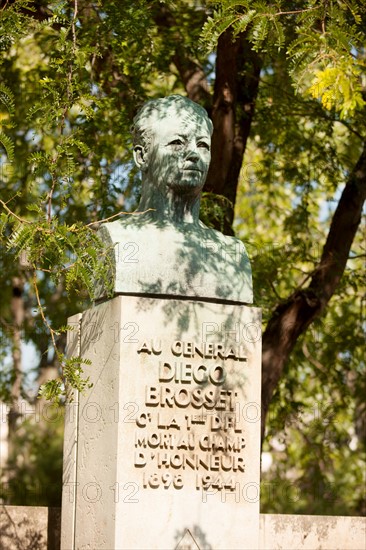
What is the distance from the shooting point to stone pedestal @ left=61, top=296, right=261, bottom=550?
25.5 ft

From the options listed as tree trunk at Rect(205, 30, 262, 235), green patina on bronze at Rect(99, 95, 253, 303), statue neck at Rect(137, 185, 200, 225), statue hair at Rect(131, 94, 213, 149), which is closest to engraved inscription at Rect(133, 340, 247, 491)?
green patina on bronze at Rect(99, 95, 253, 303)

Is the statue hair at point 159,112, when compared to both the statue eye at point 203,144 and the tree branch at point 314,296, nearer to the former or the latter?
the statue eye at point 203,144

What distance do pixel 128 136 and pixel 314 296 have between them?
2.35 metres

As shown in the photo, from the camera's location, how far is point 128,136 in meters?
11.5

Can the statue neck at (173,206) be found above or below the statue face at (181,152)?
below

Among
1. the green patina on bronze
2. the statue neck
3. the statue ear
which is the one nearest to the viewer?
the green patina on bronze

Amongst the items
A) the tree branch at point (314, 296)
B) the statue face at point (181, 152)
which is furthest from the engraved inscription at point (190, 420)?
the tree branch at point (314, 296)

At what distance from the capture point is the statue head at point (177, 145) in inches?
325

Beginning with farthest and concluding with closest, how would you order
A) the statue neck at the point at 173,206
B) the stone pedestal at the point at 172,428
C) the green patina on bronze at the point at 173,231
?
the statue neck at the point at 173,206
the green patina on bronze at the point at 173,231
the stone pedestal at the point at 172,428

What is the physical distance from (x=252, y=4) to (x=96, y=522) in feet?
11.9

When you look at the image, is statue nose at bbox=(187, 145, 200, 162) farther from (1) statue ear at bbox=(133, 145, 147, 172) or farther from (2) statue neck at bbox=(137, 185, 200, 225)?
(1) statue ear at bbox=(133, 145, 147, 172)

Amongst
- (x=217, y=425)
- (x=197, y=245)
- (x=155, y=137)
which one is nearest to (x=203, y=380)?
(x=217, y=425)

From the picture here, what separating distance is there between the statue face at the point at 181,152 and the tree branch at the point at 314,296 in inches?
135

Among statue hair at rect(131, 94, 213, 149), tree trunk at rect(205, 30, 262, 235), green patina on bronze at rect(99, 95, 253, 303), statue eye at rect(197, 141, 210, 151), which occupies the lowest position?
green patina on bronze at rect(99, 95, 253, 303)
